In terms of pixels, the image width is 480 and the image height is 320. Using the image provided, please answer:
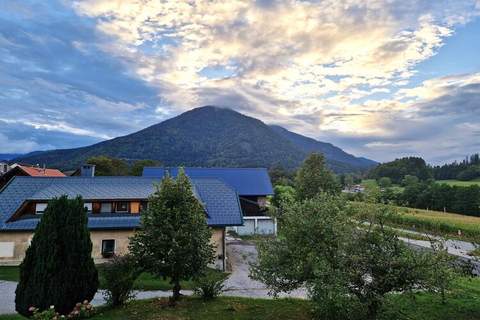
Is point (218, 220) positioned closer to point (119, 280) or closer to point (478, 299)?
point (119, 280)

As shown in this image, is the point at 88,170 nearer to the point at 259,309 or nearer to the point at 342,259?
the point at 259,309

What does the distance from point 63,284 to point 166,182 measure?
18.9ft

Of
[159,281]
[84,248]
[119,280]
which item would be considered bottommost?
[159,281]

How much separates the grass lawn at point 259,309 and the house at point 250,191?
2751cm

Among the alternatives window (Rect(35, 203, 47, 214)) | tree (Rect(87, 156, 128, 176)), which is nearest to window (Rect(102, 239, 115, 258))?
window (Rect(35, 203, 47, 214))

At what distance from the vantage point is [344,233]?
10.7 metres

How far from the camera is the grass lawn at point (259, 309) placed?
13820 mm

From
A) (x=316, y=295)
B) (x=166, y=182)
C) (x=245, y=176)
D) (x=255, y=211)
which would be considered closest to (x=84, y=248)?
(x=166, y=182)

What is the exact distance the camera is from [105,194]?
99.6 feet

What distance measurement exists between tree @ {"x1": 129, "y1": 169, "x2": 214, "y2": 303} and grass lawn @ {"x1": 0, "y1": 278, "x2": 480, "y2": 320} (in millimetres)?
1219

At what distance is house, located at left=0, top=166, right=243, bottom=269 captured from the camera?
26.6 m

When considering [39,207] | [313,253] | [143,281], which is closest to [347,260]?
[313,253]

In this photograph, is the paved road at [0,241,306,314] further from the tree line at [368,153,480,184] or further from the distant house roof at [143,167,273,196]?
the tree line at [368,153,480,184]

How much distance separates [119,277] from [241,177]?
135 feet
